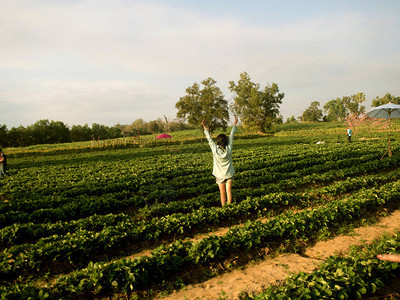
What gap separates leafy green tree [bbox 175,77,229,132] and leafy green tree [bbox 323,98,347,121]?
268 feet

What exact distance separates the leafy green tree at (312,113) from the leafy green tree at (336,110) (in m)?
5.52

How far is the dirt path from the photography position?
Answer: 12.3 feet

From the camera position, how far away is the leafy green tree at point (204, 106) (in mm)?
48125

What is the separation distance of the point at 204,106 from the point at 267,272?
45.4 metres

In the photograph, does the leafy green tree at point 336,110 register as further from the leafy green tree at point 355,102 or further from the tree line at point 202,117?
the tree line at point 202,117

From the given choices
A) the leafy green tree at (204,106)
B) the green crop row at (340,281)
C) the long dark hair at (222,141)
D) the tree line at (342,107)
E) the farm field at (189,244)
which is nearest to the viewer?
the green crop row at (340,281)

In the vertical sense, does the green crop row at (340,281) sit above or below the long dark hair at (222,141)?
below

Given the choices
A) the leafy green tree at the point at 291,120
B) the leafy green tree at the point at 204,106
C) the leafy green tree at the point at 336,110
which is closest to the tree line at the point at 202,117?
the leafy green tree at the point at 204,106

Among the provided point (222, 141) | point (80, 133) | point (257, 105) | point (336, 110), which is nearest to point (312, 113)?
point (336, 110)

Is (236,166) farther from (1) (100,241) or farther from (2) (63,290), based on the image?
(2) (63,290)

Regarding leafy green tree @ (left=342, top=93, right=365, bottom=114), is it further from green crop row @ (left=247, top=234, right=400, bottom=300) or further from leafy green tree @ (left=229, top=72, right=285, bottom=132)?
green crop row @ (left=247, top=234, right=400, bottom=300)

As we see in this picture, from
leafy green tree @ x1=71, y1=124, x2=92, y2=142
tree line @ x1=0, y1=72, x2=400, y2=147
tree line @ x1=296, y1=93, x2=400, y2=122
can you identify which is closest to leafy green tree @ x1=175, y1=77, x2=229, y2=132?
tree line @ x1=0, y1=72, x2=400, y2=147

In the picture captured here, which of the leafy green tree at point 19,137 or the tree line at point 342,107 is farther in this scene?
the tree line at point 342,107

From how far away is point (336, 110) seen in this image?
107375mm
